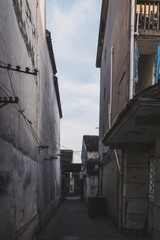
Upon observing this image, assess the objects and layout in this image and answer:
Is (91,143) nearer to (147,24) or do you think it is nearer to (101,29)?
(101,29)

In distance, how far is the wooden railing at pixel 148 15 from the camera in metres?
9.66

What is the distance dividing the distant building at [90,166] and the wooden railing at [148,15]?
14646mm

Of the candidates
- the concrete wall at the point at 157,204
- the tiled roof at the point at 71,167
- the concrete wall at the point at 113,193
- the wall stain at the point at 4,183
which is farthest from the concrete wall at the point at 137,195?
the tiled roof at the point at 71,167

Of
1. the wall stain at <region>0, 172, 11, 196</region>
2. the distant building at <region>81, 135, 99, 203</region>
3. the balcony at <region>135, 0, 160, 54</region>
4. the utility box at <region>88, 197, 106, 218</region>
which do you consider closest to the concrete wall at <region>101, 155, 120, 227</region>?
the utility box at <region>88, 197, 106, 218</region>

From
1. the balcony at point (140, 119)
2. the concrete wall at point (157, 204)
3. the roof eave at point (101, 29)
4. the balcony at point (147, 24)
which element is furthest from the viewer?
the roof eave at point (101, 29)

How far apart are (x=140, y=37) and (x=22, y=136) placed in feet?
17.7

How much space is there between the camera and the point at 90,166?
2864cm

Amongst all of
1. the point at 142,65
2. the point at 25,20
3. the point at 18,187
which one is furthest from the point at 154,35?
the point at 18,187

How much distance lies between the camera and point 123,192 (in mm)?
9680

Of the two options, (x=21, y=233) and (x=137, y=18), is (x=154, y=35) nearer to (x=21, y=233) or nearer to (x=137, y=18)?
(x=137, y=18)

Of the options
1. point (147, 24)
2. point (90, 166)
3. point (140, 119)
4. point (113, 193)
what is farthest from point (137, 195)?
point (90, 166)

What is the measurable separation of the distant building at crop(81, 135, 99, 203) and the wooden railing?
14646 mm

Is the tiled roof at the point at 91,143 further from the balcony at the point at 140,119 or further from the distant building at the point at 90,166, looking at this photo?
the balcony at the point at 140,119

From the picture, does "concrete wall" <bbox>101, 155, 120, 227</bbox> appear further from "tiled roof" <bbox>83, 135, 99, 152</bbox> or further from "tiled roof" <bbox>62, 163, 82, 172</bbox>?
"tiled roof" <bbox>62, 163, 82, 172</bbox>
